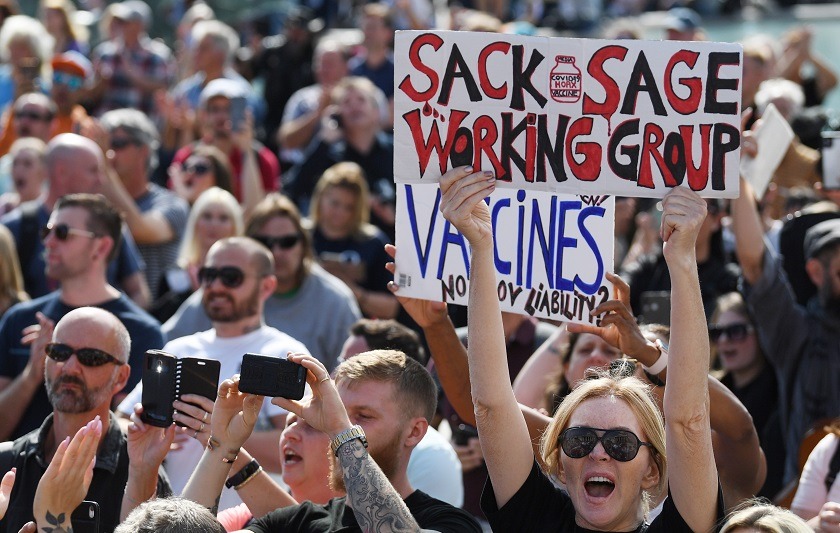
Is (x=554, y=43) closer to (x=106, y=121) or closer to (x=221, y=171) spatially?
(x=221, y=171)

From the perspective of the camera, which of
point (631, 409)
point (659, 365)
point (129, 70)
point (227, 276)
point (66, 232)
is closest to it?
point (631, 409)

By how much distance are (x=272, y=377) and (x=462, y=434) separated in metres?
2.18

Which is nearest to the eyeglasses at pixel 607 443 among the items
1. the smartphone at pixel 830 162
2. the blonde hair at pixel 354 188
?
the smartphone at pixel 830 162

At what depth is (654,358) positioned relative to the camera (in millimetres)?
4547

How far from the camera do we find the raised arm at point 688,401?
11.8 ft

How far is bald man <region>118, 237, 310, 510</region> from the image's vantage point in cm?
568

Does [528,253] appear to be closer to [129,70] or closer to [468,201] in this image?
[468,201]

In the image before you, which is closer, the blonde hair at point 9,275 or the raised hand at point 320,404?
the raised hand at point 320,404

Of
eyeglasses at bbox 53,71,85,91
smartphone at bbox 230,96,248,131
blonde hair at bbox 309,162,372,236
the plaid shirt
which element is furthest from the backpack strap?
the plaid shirt

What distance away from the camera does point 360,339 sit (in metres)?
5.91

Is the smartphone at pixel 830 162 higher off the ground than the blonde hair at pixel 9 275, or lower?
higher

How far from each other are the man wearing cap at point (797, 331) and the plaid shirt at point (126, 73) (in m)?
7.42

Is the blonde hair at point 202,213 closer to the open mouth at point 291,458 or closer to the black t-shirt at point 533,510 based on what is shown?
the open mouth at point 291,458

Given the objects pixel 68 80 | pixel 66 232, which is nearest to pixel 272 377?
pixel 66 232
